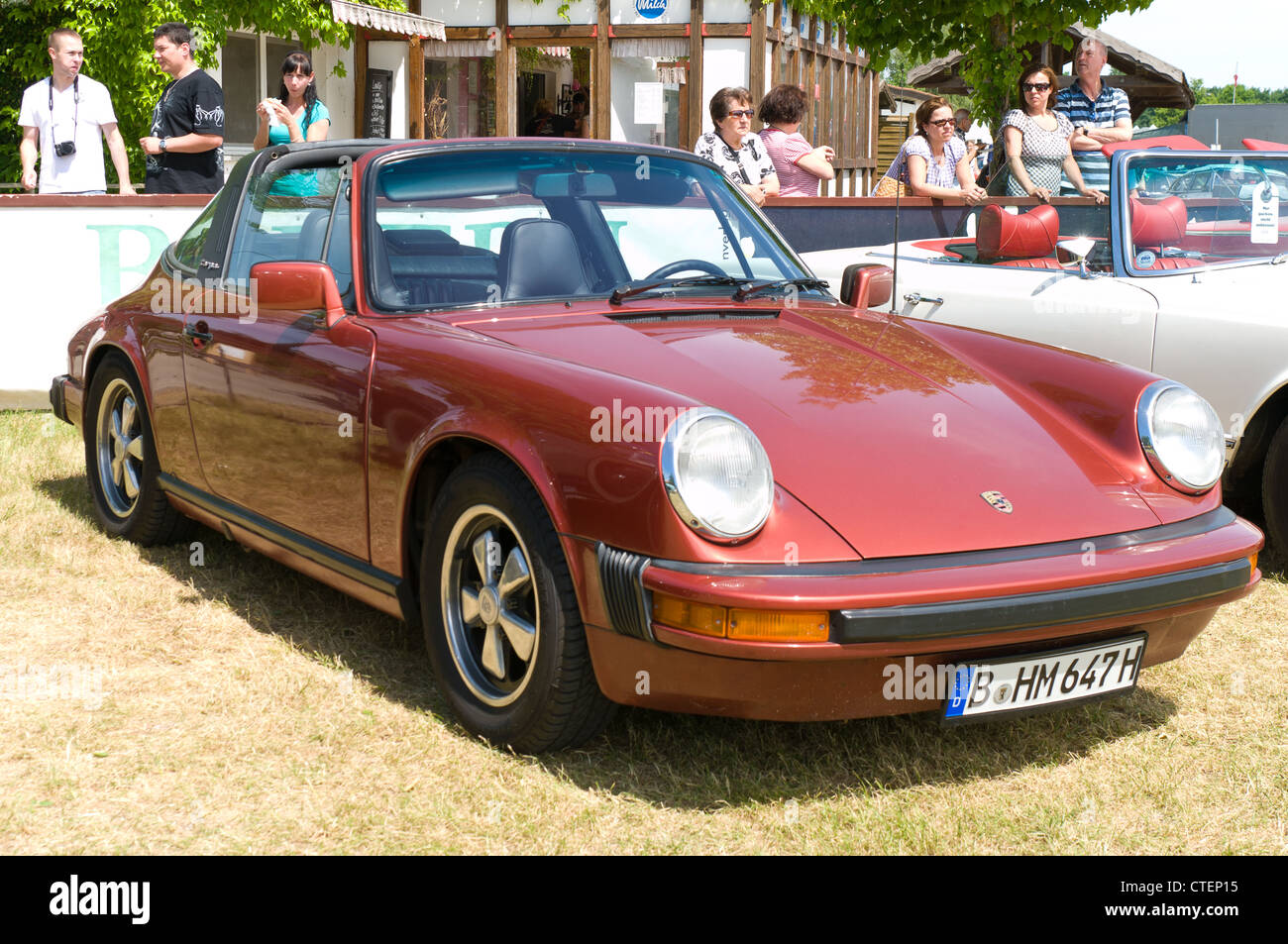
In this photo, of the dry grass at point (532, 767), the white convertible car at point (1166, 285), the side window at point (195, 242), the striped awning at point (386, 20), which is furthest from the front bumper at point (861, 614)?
the striped awning at point (386, 20)

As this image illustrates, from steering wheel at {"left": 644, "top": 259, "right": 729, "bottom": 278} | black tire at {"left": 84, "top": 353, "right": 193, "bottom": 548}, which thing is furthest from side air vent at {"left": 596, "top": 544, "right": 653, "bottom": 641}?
black tire at {"left": 84, "top": 353, "right": 193, "bottom": 548}

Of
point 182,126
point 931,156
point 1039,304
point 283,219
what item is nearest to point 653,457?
point 283,219

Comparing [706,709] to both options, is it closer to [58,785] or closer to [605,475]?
[605,475]

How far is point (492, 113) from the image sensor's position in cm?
2192

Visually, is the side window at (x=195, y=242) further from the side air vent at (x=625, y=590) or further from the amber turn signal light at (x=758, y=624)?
the amber turn signal light at (x=758, y=624)

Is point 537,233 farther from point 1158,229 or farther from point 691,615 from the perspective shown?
point 1158,229

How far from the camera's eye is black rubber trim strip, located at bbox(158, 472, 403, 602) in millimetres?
3963

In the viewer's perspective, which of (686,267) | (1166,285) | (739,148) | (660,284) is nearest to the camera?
(660,284)

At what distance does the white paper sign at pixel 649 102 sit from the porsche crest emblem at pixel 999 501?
17.9m

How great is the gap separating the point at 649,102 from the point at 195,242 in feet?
52.8

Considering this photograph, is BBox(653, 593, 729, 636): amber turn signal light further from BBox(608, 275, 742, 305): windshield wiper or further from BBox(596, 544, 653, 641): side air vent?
BBox(608, 275, 742, 305): windshield wiper

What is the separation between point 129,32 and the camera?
16344 millimetres
